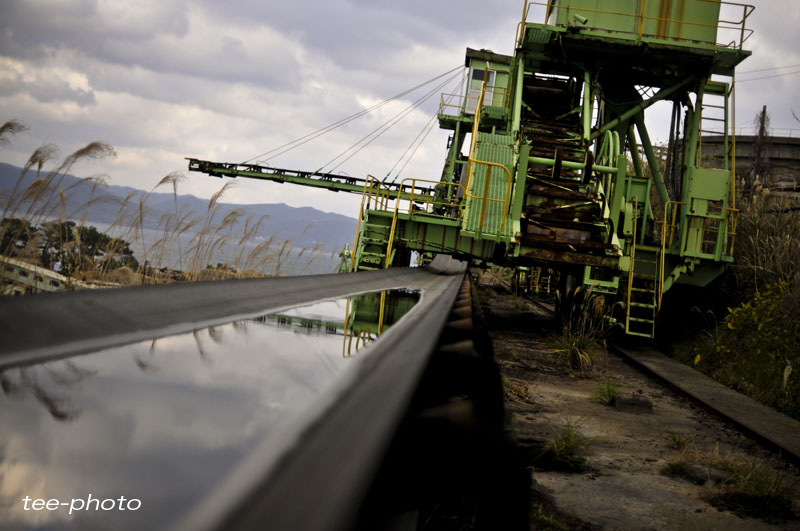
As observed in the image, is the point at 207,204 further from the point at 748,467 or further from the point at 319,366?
the point at 319,366

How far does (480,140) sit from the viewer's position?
13.3 metres

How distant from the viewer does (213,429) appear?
0.67 metres

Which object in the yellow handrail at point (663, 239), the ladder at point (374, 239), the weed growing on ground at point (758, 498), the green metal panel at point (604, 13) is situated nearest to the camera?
the weed growing on ground at point (758, 498)

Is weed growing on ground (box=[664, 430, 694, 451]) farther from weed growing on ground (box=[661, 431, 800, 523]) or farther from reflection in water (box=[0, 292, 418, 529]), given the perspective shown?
reflection in water (box=[0, 292, 418, 529])

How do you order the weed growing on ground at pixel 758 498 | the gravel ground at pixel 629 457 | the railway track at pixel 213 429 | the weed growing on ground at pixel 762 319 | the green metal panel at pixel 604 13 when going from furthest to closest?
the green metal panel at pixel 604 13
the weed growing on ground at pixel 762 319
the weed growing on ground at pixel 758 498
the gravel ground at pixel 629 457
the railway track at pixel 213 429

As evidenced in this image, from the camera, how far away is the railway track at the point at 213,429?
512 mm

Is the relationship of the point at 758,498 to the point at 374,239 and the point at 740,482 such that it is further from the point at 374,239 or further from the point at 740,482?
the point at 374,239

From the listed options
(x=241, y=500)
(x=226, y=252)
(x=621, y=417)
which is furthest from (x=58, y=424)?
(x=226, y=252)

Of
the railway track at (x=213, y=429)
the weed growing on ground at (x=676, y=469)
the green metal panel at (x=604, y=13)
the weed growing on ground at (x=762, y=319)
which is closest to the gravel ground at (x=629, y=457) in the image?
the weed growing on ground at (x=676, y=469)

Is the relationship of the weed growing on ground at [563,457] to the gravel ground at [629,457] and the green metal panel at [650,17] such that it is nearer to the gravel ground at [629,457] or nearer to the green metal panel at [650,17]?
the gravel ground at [629,457]

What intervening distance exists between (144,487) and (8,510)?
0.10m

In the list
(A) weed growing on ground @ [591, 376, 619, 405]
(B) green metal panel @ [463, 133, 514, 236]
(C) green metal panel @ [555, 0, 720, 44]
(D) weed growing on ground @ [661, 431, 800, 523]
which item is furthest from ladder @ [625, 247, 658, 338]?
(D) weed growing on ground @ [661, 431, 800, 523]

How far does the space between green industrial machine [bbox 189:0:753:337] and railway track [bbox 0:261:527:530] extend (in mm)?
8294

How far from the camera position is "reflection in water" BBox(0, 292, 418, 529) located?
1.73 feet
